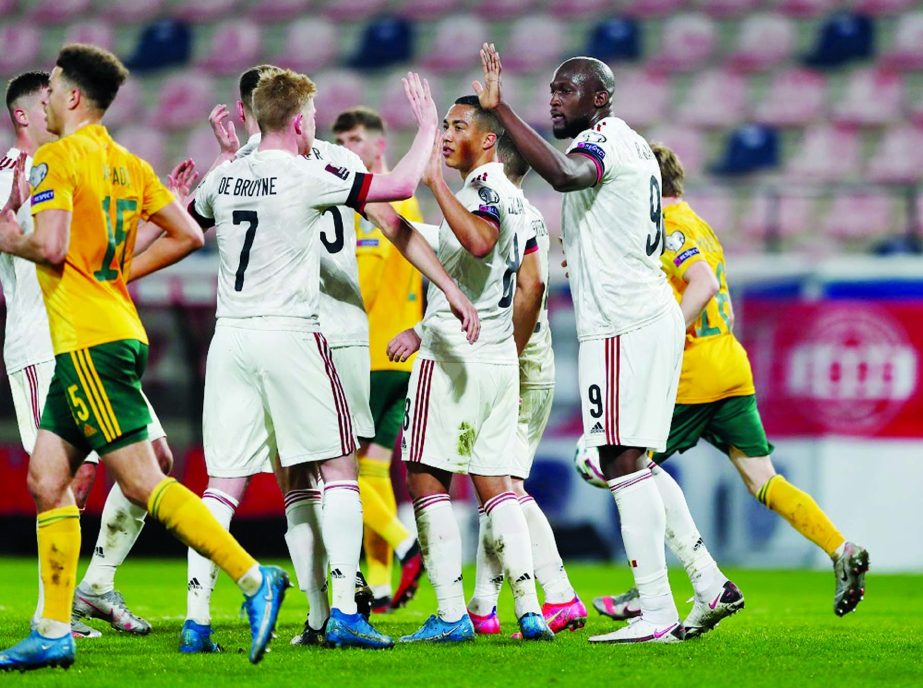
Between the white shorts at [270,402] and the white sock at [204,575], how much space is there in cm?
10

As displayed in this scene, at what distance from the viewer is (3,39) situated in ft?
54.4

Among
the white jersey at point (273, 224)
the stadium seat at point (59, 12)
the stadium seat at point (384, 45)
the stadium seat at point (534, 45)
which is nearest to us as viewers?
the white jersey at point (273, 224)

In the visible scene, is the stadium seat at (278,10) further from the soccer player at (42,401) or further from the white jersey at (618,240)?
the white jersey at (618,240)

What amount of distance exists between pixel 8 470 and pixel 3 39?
7.18m

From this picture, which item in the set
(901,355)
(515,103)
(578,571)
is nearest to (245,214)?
(578,571)

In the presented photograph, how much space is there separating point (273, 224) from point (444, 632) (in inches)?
69.7

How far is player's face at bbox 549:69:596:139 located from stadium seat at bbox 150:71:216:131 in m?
10.4

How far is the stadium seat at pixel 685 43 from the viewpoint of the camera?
50.3ft

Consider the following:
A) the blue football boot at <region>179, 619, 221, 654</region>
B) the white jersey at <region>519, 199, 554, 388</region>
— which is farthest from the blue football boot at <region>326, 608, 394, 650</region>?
the white jersey at <region>519, 199, 554, 388</region>

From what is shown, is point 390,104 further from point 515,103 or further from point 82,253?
point 82,253

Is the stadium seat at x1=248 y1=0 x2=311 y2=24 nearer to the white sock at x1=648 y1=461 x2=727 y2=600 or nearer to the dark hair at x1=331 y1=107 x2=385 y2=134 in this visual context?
the dark hair at x1=331 y1=107 x2=385 y2=134

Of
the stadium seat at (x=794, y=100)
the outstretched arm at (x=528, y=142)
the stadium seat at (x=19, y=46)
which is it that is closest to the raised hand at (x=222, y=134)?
the outstretched arm at (x=528, y=142)

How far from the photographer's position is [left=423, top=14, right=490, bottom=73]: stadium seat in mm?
15570

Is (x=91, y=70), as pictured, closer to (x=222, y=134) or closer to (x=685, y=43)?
(x=222, y=134)
